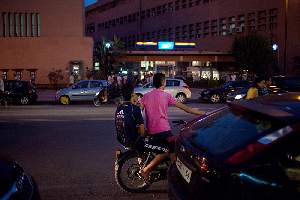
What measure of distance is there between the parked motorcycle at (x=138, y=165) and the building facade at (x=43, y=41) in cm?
4266

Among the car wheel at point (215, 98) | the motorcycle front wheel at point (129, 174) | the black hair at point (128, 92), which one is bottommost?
the car wheel at point (215, 98)

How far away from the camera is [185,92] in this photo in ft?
90.4

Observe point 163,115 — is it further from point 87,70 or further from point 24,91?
point 87,70

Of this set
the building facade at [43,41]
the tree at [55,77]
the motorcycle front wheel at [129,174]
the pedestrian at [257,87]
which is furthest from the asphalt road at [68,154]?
the building facade at [43,41]

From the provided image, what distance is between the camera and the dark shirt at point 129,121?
6.56m

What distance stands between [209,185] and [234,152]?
1.10ft

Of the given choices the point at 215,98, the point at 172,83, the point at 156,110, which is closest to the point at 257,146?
the point at 156,110

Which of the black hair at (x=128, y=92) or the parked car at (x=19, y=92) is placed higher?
the black hair at (x=128, y=92)

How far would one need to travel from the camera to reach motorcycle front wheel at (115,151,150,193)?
22.1 feet

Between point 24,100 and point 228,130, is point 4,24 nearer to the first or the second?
point 24,100

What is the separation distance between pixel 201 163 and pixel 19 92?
2339 cm

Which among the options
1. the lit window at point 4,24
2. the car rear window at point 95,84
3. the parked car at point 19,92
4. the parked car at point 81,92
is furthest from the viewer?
the lit window at point 4,24

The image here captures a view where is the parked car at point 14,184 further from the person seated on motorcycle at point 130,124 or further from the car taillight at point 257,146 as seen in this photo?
the person seated on motorcycle at point 130,124

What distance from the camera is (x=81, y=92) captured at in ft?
86.8
